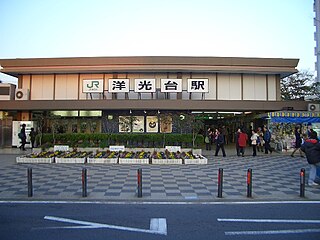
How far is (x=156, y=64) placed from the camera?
76.1 ft

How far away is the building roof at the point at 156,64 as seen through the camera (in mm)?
23156

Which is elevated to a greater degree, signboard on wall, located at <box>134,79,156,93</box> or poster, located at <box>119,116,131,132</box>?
signboard on wall, located at <box>134,79,156,93</box>

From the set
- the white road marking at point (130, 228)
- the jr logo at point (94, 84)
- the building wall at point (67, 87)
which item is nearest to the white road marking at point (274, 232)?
the white road marking at point (130, 228)

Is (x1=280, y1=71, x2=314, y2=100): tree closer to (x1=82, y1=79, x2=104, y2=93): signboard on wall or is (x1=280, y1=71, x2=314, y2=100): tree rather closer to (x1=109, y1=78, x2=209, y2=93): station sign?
(x1=109, y1=78, x2=209, y2=93): station sign

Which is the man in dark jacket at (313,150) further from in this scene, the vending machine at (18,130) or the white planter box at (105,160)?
the vending machine at (18,130)

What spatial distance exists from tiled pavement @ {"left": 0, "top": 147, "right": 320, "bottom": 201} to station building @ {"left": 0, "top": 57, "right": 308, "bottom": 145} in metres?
8.69

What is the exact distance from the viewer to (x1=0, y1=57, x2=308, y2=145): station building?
72.6ft

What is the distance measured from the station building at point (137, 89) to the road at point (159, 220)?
48.3 ft

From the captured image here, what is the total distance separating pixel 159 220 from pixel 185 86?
63.0ft

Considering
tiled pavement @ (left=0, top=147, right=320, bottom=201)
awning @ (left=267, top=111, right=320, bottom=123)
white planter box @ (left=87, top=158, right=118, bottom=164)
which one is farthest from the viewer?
awning @ (left=267, top=111, right=320, bottom=123)

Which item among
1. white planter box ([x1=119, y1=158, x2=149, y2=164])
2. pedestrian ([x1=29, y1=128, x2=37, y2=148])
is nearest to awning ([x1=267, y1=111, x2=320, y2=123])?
white planter box ([x1=119, y1=158, x2=149, y2=164])

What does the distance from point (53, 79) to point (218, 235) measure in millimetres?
23653

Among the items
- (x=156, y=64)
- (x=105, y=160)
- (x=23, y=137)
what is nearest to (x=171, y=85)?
(x=156, y=64)

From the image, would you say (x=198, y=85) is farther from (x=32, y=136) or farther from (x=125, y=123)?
(x=32, y=136)
